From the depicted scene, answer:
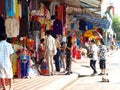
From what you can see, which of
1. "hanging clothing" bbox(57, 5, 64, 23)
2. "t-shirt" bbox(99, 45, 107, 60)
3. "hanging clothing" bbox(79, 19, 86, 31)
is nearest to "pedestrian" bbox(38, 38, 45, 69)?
"t-shirt" bbox(99, 45, 107, 60)

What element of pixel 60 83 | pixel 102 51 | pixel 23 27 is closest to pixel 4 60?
pixel 60 83

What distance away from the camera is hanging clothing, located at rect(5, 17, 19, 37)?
15727 mm

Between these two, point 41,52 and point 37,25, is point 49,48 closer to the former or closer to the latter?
point 41,52

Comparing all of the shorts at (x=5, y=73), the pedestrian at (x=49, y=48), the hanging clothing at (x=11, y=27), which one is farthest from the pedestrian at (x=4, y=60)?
the pedestrian at (x=49, y=48)

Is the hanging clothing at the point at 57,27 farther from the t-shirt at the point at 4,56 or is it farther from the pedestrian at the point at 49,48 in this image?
the t-shirt at the point at 4,56

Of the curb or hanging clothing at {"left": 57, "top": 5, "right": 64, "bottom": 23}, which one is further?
hanging clothing at {"left": 57, "top": 5, "right": 64, "bottom": 23}

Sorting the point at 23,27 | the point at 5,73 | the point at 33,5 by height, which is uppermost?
the point at 33,5

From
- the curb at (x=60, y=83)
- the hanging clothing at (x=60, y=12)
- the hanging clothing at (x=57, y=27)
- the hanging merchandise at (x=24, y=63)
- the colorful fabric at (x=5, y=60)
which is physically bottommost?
the curb at (x=60, y=83)

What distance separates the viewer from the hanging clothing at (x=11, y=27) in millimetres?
15727

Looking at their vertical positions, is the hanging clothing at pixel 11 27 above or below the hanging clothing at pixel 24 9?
below

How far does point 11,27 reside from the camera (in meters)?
15.8

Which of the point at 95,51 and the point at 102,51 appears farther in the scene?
the point at 95,51

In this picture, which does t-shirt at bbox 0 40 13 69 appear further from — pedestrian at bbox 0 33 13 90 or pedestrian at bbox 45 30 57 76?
pedestrian at bbox 45 30 57 76

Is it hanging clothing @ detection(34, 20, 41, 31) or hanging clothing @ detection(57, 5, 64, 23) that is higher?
hanging clothing @ detection(57, 5, 64, 23)
